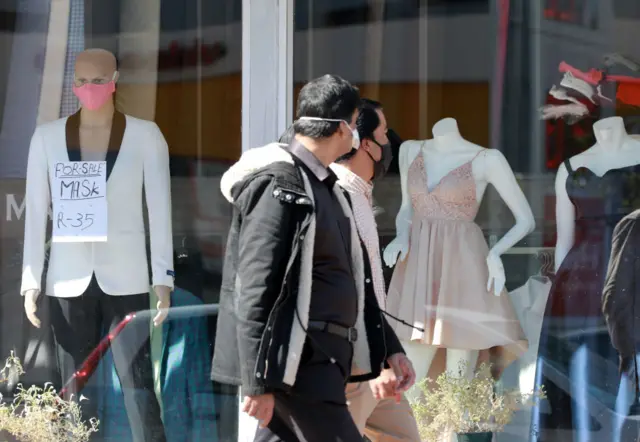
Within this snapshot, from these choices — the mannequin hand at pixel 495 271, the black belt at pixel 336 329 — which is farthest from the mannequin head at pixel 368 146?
Answer: the black belt at pixel 336 329

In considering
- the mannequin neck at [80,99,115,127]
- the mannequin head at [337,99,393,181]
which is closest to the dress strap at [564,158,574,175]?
the mannequin head at [337,99,393,181]

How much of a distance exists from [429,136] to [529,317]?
3.11 feet

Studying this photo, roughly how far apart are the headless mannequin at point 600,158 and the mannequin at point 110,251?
1813mm

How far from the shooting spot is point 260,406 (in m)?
3.29

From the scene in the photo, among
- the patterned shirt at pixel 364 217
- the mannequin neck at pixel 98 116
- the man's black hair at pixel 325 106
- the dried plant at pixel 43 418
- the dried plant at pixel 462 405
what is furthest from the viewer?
the mannequin neck at pixel 98 116

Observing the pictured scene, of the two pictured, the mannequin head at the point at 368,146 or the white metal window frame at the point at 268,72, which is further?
the white metal window frame at the point at 268,72

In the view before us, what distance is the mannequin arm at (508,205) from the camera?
530 centimetres

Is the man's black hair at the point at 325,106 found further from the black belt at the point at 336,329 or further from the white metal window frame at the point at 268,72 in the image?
the white metal window frame at the point at 268,72

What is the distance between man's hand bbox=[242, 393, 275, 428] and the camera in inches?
129

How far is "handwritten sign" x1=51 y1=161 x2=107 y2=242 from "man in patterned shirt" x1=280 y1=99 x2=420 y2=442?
59.5 inches

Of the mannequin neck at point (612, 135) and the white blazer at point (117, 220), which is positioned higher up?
the mannequin neck at point (612, 135)

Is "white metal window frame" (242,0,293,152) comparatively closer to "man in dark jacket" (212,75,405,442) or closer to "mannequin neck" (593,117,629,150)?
"mannequin neck" (593,117,629,150)

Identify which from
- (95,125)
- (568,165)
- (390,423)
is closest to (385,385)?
(390,423)

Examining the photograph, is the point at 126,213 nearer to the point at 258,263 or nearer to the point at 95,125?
the point at 95,125
